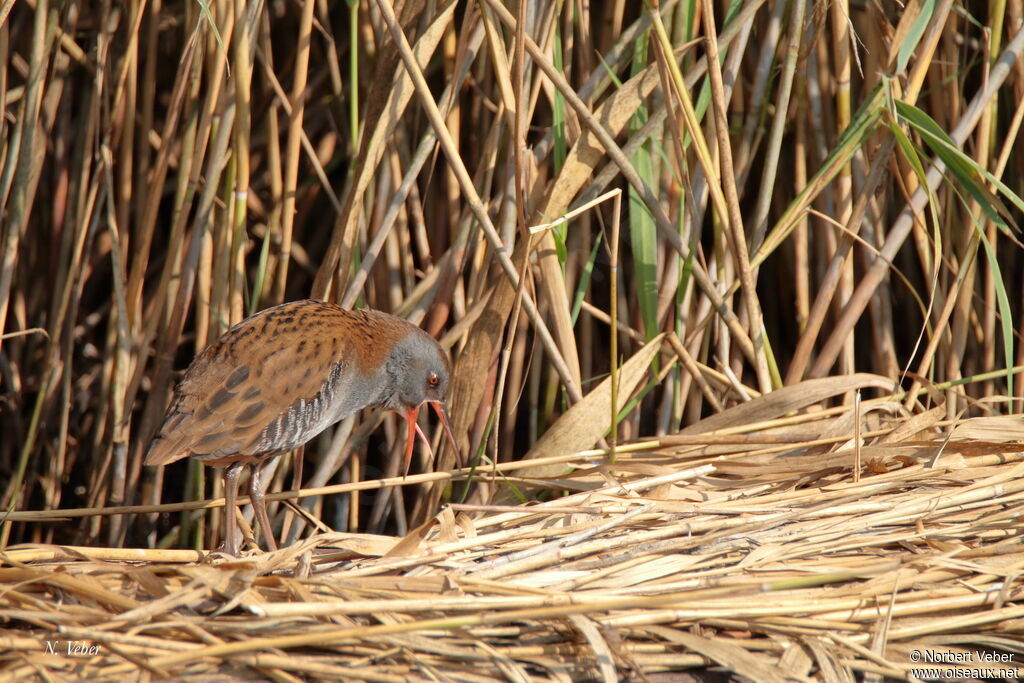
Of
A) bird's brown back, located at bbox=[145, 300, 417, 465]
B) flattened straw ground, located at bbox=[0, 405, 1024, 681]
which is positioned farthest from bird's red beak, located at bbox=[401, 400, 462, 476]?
flattened straw ground, located at bbox=[0, 405, 1024, 681]

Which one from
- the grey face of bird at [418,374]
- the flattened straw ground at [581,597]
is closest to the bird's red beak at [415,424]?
the grey face of bird at [418,374]

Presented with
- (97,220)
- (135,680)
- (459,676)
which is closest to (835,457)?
(459,676)

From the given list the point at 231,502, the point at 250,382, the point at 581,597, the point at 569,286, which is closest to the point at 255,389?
the point at 250,382

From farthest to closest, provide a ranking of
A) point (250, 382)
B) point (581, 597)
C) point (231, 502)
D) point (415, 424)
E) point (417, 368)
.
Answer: point (415, 424)
point (417, 368)
point (231, 502)
point (250, 382)
point (581, 597)

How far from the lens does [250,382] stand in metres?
2.46

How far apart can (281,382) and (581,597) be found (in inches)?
41.1

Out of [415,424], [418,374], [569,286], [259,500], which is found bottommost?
[259,500]

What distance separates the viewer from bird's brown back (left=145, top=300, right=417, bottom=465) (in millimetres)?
2396

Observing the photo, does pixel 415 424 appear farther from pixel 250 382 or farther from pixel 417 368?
pixel 250 382

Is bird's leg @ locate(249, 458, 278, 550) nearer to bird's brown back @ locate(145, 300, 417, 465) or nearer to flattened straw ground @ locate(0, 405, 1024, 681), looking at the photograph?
bird's brown back @ locate(145, 300, 417, 465)

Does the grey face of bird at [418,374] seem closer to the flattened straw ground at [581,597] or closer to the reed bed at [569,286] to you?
the reed bed at [569,286]

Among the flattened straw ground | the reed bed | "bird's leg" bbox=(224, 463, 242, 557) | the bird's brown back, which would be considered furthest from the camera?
"bird's leg" bbox=(224, 463, 242, 557)

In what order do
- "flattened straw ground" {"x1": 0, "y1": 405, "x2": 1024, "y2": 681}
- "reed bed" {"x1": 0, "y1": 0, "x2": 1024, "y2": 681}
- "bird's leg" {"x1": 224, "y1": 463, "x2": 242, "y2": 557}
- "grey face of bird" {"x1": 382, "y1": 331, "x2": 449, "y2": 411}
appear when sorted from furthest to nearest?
"grey face of bird" {"x1": 382, "y1": 331, "x2": 449, "y2": 411}, "bird's leg" {"x1": 224, "y1": 463, "x2": 242, "y2": 557}, "reed bed" {"x1": 0, "y1": 0, "x2": 1024, "y2": 681}, "flattened straw ground" {"x1": 0, "y1": 405, "x2": 1024, "y2": 681}

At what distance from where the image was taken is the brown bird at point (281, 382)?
2.42 m
